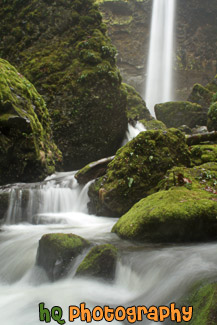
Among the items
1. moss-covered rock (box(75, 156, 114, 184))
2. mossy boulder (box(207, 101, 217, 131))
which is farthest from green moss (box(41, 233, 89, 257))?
mossy boulder (box(207, 101, 217, 131))

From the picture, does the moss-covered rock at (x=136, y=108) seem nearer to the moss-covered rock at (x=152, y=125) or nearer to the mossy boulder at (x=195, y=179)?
the moss-covered rock at (x=152, y=125)

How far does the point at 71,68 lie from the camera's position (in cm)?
1299

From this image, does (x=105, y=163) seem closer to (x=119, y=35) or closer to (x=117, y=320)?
(x=117, y=320)

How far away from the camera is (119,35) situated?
35.9 m

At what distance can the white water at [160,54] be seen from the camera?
119 feet

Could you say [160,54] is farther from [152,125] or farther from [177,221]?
[177,221]

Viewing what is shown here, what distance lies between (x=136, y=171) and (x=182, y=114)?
48.7ft

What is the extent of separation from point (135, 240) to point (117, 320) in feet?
5.64

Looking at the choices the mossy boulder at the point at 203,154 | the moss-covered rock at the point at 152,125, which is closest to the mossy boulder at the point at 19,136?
the mossy boulder at the point at 203,154

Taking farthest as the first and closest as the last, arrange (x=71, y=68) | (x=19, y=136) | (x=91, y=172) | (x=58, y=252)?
1. (x=71, y=68)
2. (x=19, y=136)
3. (x=91, y=172)
4. (x=58, y=252)

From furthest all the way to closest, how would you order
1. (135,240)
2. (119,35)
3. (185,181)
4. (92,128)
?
(119,35), (92,128), (185,181), (135,240)

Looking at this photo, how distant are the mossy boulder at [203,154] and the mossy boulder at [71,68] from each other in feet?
17.8

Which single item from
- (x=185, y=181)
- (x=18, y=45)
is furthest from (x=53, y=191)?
(x=18, y=45)

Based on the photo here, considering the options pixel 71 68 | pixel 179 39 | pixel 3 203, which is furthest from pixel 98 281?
pixel 179 39
